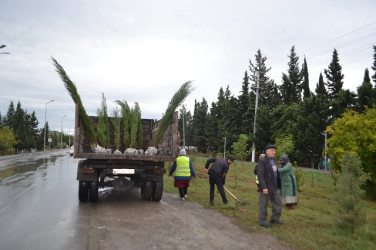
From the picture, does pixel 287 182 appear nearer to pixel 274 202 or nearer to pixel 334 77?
pixel 274 202

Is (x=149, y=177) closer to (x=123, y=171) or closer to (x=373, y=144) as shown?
(x=123, y=171)

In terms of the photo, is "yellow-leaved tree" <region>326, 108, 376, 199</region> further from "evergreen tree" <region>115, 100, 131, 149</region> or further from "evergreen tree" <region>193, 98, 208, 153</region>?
"evergreen tree" <region>193, 98, 208, 153</region>

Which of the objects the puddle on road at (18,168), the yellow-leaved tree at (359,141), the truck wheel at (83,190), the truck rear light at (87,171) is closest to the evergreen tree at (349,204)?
the yellow-leaved tree at (359,141)

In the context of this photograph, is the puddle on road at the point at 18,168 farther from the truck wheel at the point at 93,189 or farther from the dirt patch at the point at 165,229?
the dirt patch at the point at 165,229

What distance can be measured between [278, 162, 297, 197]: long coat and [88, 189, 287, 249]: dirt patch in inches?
70.2

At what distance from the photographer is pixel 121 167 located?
8203 mm

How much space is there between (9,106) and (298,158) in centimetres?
6678

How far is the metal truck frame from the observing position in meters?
7.89

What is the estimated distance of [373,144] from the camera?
10852mm

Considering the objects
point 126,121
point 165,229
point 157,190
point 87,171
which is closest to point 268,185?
point 165,229

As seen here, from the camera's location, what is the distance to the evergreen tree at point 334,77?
41.4 m

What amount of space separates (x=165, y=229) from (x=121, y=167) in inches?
110

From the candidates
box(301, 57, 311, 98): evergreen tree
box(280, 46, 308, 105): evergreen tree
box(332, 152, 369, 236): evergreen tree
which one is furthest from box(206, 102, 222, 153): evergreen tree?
box(332, 152, 369, 236): evergreen tree

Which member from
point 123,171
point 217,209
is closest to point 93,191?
point 123,171
